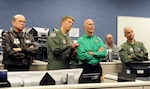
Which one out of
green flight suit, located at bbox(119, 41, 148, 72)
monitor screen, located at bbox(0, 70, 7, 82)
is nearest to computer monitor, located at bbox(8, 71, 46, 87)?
monitor screen, located at bbox(0, 70, 7, 82)

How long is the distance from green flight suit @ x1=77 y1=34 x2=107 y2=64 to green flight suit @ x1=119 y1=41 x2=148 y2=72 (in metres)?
0.57

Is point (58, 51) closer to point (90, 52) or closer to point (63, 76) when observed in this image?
point (90, 52)

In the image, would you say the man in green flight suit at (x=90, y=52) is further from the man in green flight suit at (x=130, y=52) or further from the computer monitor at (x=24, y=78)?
the computer monitor at (x=24, y=78)

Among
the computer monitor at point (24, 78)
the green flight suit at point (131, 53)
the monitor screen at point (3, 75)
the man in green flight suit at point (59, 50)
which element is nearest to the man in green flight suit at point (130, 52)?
the green flight suit at point (131, 53)

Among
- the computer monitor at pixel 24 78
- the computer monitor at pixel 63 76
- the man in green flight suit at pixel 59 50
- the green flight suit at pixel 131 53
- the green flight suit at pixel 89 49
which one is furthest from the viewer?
the green flight suit at pixel 131 53

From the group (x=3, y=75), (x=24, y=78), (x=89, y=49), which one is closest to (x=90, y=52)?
(x=89, y=49)

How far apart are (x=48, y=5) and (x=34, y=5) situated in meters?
0.35

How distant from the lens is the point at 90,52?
11.7ft

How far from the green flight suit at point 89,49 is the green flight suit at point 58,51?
8.8 inches

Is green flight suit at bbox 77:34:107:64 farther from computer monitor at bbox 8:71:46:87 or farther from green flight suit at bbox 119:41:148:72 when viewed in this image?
computer monitor at bbox 8:71:46:87

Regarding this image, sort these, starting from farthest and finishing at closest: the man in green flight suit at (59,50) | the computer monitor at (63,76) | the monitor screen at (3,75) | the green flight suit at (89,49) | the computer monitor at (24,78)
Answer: the green flight suit at (89,49) → the man in green flight suit at (59,50) → the computer monitor at (63,76) → the computer monitor at (24,78) → the monitor screen at (3,75)

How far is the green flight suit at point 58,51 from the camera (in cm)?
329

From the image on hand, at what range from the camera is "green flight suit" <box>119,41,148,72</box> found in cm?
411

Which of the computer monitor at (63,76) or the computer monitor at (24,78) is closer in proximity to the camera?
the computer monitor at (24,78)
